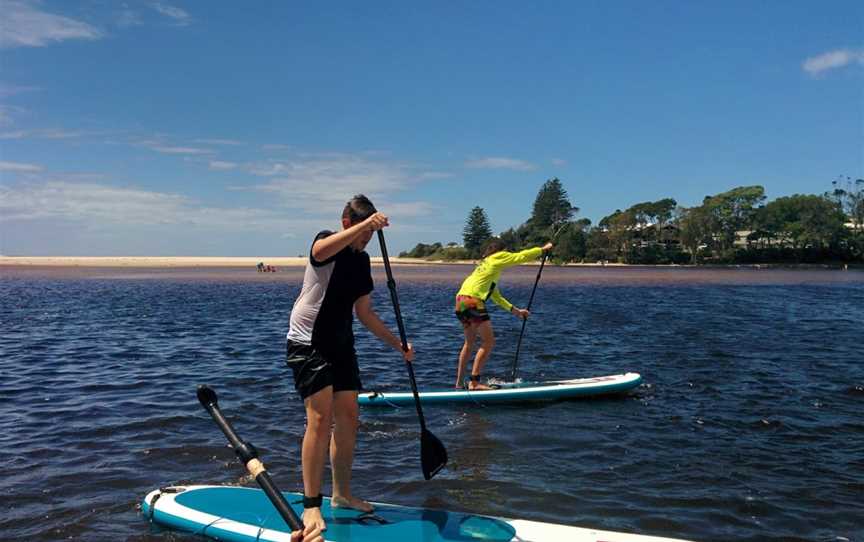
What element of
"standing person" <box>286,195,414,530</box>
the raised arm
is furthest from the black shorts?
the raised arm

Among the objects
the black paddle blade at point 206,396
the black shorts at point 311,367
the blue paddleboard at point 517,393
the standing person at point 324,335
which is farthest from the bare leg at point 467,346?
the black paddle blade at point 206,396

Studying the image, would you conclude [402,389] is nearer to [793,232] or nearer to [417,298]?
[417,298]

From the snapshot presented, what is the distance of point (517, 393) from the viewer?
998 cm

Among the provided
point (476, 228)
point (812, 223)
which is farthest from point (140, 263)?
point (812, 223)

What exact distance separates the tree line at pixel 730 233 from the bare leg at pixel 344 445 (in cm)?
9562

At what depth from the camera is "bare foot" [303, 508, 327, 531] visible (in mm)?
4713

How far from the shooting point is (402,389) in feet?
36.3

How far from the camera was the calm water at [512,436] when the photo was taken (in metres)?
5.76

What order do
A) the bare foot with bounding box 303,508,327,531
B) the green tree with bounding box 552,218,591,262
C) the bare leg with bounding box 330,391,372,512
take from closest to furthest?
1. the bare foot with bounding box 303,508,327,531
2. the bare leg with bounding box 330,391,372,512
3. the green tree with bounding box 552,218,591,262

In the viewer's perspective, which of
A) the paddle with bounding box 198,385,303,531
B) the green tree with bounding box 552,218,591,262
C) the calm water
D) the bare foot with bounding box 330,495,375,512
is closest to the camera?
the paddle with bounding box 198,385,303,531

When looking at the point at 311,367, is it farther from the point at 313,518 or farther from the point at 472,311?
the point at 472,311

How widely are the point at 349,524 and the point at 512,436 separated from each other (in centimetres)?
373

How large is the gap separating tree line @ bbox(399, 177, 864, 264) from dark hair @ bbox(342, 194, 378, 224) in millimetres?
95855

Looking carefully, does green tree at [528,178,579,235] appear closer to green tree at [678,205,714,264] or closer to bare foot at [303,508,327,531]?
green tree at [678,205,714,264]
